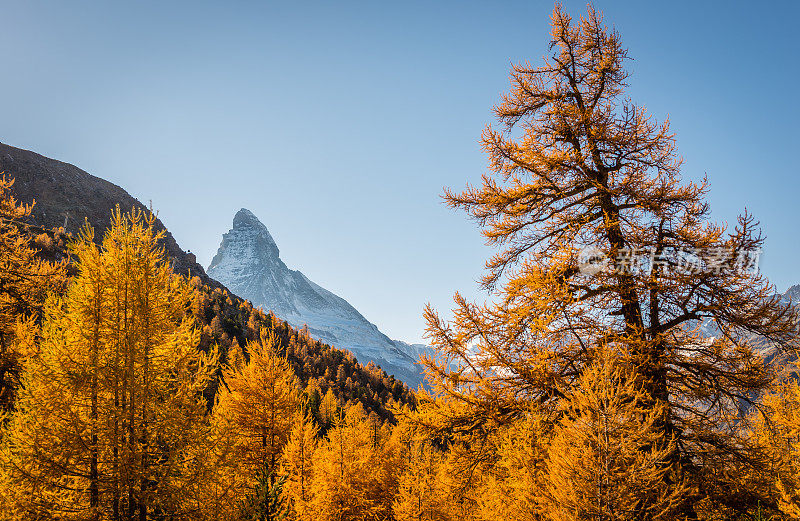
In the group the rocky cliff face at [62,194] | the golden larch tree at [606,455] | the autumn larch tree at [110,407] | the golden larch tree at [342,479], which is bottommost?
the golden larch tree at [342,479]

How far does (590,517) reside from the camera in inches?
199

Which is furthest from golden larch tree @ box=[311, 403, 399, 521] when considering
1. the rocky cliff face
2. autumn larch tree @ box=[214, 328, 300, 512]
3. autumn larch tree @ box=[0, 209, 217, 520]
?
the rocky cliff face

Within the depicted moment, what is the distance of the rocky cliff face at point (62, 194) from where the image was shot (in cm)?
7118

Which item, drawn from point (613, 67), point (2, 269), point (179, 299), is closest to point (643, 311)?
point (613, 67)

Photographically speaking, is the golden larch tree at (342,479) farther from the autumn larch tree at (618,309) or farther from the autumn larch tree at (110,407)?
the autumn larch tree at (618,309)

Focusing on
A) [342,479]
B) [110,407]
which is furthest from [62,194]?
[110,407]

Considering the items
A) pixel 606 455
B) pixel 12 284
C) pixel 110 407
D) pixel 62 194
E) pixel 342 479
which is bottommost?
pixel 342 479

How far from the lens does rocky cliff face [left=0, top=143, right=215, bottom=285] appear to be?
7118 cm

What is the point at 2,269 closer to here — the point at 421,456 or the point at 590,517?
the point at 421,456

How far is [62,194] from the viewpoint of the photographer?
7875 centimetres

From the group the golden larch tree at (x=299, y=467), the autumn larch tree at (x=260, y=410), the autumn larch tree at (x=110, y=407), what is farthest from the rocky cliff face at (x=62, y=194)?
the autumn larch tree at (x=110, y=407)

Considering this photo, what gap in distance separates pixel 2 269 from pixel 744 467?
1850 cm

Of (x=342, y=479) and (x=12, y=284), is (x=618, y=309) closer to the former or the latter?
(x=342, y=479)

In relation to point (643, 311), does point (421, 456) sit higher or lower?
lower
